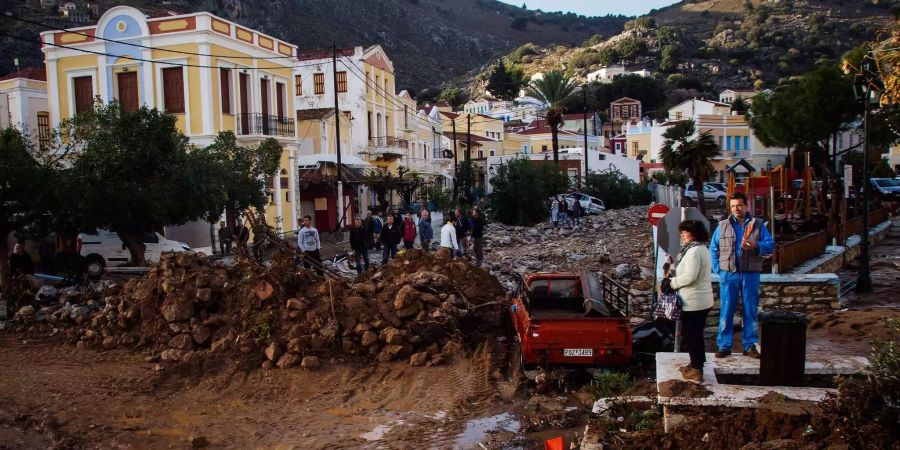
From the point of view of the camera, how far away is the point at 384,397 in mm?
8516

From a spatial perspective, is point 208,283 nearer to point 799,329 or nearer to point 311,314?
point 311,314

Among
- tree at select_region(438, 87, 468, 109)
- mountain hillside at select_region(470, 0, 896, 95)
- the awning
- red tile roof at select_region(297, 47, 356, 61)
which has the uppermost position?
mountain hillside at select_region(470, 0, 896, 95)

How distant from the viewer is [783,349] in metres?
5.95

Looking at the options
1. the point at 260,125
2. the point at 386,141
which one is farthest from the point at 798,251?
the point at 386,141

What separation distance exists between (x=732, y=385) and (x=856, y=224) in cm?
1794

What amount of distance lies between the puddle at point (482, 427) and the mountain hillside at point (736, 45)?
4163 inches

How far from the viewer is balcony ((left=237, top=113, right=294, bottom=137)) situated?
28.1 meters

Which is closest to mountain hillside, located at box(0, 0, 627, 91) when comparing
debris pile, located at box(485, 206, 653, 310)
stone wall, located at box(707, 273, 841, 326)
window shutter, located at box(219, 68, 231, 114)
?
window shutter, located at box(219, 68, 231, 114)

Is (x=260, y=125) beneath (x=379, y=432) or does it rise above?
above

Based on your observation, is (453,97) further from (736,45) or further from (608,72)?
(736,45)

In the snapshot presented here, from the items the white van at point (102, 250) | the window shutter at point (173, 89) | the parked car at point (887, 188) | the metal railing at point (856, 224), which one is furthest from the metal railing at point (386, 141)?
the parked car at point (887, 188)

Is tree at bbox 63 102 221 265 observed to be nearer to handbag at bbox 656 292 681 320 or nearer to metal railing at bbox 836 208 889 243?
handbag at bbox 656 292 681 320

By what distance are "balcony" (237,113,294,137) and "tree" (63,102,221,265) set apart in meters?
9.65

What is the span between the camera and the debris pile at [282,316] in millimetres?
9867
